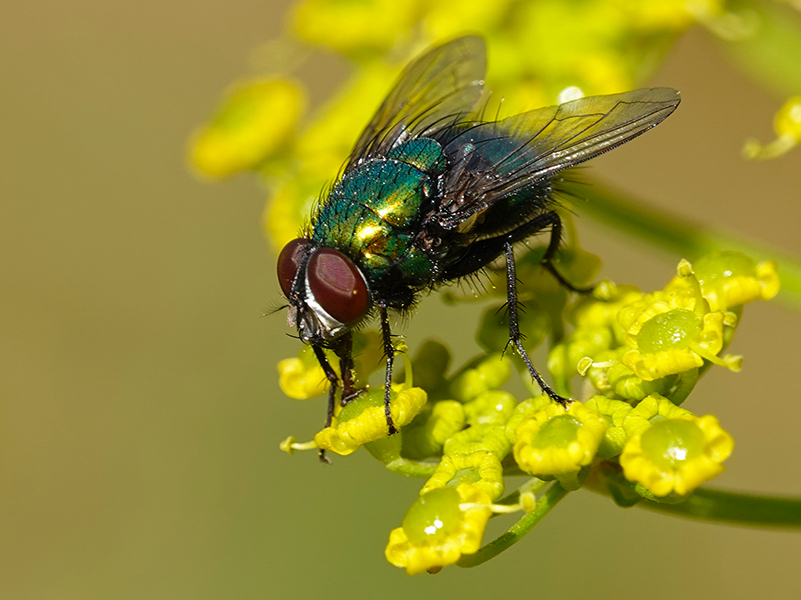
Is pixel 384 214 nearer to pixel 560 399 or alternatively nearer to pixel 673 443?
pixel 560 399

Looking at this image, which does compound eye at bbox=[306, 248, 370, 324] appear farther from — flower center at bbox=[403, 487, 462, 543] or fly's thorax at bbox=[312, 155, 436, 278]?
flower center at bbox=[403, 487, 462, 543]

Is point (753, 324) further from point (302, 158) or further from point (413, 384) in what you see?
point (413, 384)

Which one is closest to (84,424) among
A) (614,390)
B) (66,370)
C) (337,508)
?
(66,370)

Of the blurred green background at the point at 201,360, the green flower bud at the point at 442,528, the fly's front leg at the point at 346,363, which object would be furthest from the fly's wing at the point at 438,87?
the blurred green background at the point at 201,360

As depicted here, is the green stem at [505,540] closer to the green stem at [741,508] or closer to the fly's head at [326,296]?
the green stem at [741,508]

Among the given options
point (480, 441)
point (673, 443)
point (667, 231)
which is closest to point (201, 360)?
point (667, 231)

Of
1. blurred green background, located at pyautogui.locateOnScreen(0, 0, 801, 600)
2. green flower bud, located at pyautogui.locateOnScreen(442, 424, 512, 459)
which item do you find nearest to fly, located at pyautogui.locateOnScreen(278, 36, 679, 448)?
green flower bud, located at pyautogui.locateOnScreen(442, 424, 512, 459)
